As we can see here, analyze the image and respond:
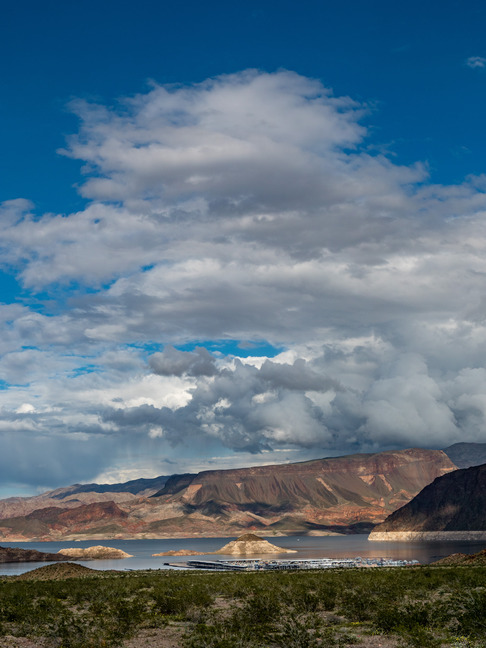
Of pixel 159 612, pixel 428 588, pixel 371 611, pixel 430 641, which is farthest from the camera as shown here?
pixel 428 588

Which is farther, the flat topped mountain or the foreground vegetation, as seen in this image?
the flat topped mountain

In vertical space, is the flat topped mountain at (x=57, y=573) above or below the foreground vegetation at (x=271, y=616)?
below

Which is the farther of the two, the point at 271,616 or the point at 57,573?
the point at 57,573

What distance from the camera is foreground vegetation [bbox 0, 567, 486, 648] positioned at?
1356 inches

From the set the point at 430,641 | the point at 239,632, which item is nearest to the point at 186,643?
the point at 239,632

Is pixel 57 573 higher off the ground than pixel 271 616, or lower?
lower

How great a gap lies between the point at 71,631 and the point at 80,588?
29360 mm

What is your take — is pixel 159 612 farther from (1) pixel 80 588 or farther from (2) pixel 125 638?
(1) pixel 80 588

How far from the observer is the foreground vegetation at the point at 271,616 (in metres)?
34.4

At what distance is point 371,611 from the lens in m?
42.8

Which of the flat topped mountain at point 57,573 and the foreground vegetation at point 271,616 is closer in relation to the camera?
the foreground vegetation at point 271,616

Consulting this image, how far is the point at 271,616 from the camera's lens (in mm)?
42406

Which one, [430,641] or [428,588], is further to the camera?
[428,588]

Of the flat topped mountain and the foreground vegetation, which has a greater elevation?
the foreground vegetation
